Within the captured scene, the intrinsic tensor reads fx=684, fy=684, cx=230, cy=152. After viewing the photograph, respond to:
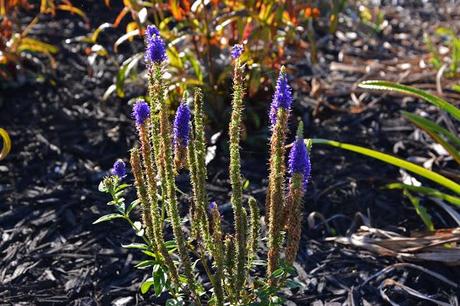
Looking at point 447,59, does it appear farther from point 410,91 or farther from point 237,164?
point 237,164

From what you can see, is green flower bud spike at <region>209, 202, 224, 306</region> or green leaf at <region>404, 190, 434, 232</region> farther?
green leaf at <region>404, 190, 434, 232</region>

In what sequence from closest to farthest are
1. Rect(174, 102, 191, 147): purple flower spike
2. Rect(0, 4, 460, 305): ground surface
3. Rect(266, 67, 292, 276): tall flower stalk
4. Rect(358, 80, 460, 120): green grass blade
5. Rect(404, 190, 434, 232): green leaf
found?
1. Rect(266, 67, 292, 276): tall flower stalk
2. Rect(174, 102, 191, 147): purple flower spike
3. Rect(0, 4, 460, 305): ground surface
4. Rect(358, 80, 460, 120): green grass blade
5. Rect(404, 190, 434, 232): green leaf

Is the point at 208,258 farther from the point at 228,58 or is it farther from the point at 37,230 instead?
the point at 228,58

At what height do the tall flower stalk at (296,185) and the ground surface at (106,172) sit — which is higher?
the tall flower stalk at (296,185)

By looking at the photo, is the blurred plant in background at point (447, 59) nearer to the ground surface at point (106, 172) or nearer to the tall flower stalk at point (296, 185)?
the ground surface at point (106, 172)

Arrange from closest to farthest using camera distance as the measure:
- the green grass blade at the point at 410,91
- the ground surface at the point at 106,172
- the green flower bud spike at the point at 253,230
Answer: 1. the green flower bud spike at the point at 253,230
2. the ground surface at the point at 106,172
3. the green grass blade at the point at 410,91

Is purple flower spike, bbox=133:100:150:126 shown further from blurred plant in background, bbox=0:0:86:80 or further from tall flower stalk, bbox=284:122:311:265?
blurred plant in background, bbox=0:0:86:80

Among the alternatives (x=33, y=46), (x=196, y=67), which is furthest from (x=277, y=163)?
(x=33, y=46)

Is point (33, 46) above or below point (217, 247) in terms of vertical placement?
above

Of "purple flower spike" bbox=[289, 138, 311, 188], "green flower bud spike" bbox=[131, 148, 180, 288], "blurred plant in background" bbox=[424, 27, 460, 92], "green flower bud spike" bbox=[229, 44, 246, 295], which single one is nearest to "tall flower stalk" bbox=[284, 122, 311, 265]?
"purple flower spike" bbox=[289, 138, 311, 188]

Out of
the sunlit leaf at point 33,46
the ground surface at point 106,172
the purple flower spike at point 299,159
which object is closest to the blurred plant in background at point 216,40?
the ground surface at point 106,172
